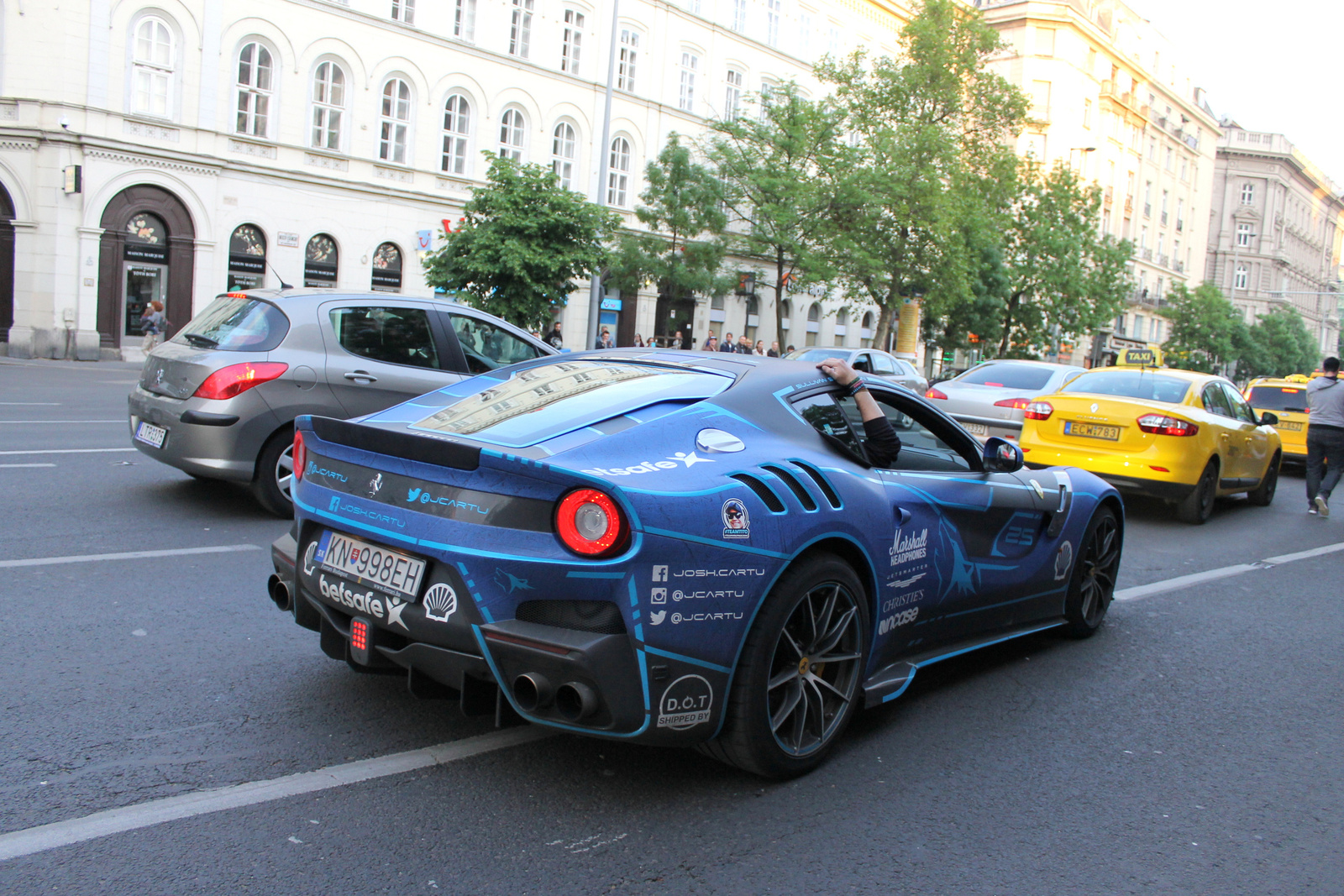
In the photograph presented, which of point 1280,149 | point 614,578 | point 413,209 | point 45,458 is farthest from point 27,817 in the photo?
point 1280,149

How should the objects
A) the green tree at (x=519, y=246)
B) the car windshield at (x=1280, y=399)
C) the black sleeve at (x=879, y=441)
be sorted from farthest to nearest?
the green tree at (x=519, y=246) < the car windshield at (x=1280, y=399) < the black sleeve at (x=879, y=441)

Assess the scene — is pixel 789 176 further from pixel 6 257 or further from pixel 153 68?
pixel 6 257

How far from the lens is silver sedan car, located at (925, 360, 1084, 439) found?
584 inches

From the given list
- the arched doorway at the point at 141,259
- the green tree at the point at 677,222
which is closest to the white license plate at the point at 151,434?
the arched doorway at the point at 141,259

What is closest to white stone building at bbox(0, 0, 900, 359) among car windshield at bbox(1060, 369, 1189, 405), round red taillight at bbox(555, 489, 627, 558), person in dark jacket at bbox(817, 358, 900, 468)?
car windshield at bbox(1060, 369, 1189, 405)

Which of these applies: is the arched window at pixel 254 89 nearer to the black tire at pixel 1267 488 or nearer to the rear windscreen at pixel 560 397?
the black tire at pixel 1267 488

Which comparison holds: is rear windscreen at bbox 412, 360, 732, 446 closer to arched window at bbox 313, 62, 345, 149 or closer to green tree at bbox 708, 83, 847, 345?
arched window at bbox 313, 62, 345, 149

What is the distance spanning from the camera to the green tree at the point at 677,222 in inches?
1406

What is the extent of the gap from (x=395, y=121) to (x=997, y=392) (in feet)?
78.5

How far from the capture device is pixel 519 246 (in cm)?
2533

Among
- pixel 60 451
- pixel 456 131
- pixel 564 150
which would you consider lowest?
pixel 60 451

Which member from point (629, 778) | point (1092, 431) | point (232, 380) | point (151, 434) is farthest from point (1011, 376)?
point (629, 778)

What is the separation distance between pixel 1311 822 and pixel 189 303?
98.6ft

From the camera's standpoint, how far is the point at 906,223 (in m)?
35.3
